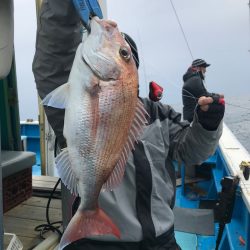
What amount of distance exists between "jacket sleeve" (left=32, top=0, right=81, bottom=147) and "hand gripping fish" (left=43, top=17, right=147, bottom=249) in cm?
22

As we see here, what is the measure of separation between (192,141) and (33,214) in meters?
2.39

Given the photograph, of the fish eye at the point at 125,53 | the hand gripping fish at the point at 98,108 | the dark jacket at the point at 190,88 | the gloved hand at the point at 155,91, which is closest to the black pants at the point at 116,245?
the hand gripping fish at the point at 98,108

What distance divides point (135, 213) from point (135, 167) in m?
0.24

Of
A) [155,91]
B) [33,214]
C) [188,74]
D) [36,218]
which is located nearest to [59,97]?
[155,91]

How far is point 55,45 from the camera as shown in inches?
65.9

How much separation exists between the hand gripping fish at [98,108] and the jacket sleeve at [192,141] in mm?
716

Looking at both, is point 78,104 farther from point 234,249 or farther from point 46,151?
point 46,151

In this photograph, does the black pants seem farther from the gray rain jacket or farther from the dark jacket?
the dark jacket

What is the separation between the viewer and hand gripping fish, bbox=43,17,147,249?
141 cm

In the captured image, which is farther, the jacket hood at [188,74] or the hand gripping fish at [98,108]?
the jacket hood at [188,74]

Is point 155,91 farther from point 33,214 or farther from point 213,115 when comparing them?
point 33,214

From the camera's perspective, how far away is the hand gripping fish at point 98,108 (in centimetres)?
141

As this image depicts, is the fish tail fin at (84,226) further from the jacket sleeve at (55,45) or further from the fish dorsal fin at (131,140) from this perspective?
the jacket sleeve at (55,45)

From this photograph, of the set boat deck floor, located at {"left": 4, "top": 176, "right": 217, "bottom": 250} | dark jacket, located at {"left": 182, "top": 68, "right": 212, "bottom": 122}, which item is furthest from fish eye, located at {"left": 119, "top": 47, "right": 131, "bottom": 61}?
dark jacket, located at {"left": 182, "top": 68, "right": 212, "bottom": 122}
